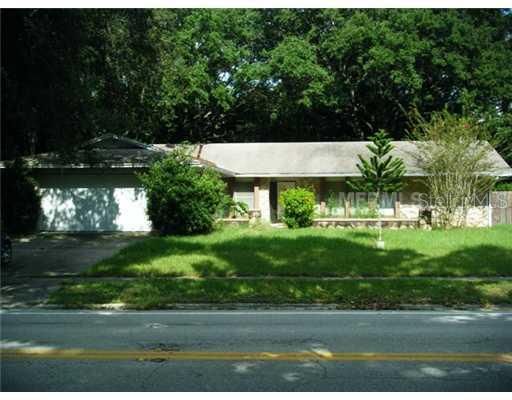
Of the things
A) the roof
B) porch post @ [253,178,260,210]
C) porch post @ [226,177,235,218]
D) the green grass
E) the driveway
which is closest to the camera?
the driveway

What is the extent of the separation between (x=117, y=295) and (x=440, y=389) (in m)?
7.15

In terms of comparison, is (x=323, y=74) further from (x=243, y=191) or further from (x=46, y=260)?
(x=46, y=260)

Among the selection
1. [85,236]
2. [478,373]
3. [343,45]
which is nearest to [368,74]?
[343,45]

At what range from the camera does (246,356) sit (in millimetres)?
6516

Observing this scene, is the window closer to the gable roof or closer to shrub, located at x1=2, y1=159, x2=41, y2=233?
the gable roof

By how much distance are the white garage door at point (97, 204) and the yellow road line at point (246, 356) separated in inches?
632

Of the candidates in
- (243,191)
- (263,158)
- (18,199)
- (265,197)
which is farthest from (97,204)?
(263,158)

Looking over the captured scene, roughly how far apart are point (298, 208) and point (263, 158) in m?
5.26

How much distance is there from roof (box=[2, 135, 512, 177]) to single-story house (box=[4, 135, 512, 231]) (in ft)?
0.13

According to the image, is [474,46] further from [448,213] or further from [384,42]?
[448,213]

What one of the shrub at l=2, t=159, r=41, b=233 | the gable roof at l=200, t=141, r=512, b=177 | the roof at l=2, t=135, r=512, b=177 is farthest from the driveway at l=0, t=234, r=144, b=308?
the gable roof at l=200, t=141, r=512, b=177

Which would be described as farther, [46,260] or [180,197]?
[180,197]

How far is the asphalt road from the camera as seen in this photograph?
18.0 ft

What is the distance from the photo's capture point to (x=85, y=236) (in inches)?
840
